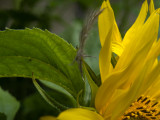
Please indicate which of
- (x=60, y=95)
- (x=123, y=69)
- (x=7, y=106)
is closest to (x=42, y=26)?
(x=60, y=95)

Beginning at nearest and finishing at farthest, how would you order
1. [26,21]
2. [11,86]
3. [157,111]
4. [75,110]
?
[75,110], [157,111], [11,86], [26,21]

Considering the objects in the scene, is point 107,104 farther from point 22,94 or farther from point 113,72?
point 22,94

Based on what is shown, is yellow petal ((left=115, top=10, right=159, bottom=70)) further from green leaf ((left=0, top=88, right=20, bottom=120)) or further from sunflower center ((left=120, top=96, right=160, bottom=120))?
green leaf ((left=0, top=88, right=20, bottom=120))

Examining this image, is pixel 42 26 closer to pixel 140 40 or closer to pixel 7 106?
pixel 7 106

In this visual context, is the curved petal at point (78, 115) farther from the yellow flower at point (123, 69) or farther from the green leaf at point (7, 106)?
the green leaf at point (7, 106)

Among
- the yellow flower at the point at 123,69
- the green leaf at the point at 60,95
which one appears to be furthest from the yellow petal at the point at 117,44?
the green leaf at the point at 60,95

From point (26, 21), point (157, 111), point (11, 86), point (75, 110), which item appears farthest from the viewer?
point (26, 21)

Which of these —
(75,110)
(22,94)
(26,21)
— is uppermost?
(75,110)

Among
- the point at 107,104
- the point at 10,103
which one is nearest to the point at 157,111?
the point at 107,104
